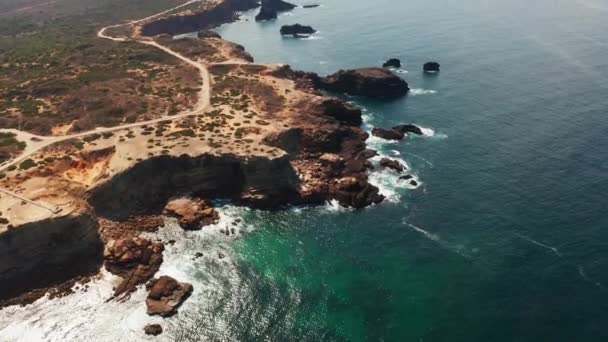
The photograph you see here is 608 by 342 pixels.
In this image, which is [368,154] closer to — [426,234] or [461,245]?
[426,234]

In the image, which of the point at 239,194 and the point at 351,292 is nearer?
the point at 351,292

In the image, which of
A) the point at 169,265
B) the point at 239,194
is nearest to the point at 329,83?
the point at 239,194

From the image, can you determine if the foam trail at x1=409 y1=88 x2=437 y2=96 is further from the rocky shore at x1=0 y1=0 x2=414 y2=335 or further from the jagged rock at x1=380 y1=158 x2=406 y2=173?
the jagged rock at x1=380 y1=158 x2=406 y2=173

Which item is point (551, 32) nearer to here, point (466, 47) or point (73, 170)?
point (466, 47)

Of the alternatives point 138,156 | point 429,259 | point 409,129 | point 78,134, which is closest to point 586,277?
point 429,259

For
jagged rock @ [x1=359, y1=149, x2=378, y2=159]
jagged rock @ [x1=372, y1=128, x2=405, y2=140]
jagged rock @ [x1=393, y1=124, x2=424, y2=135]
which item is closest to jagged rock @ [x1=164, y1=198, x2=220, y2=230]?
jagged rock @ [x1=359, y1=149, x2=378, y2=159]
